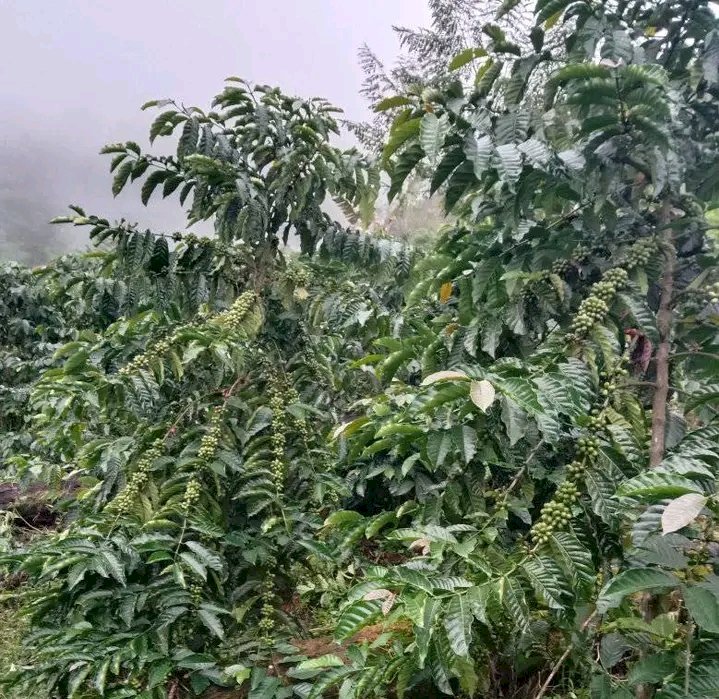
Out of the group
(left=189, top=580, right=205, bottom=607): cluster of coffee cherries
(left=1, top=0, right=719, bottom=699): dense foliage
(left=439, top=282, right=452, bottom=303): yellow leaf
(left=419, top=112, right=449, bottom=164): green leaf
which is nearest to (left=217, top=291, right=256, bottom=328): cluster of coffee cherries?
(left=1, top=0, right=719, bottom=699): dense foliage

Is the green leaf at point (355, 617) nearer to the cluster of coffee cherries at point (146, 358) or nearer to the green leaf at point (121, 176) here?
the cluster of coffee cherries at point (146, 358)

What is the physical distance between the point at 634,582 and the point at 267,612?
1.00 metres

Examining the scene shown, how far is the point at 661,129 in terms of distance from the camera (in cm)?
106

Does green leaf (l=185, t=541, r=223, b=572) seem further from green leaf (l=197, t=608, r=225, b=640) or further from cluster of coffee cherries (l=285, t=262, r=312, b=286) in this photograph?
cluster of coffee cherries (l=285, t=262, r=312, b=286)

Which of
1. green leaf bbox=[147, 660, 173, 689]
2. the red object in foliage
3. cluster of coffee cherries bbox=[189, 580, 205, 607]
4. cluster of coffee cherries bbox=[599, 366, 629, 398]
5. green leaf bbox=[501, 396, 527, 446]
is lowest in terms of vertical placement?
green leaf bbox=[147, 660, 173, 689]

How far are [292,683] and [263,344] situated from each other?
89cm

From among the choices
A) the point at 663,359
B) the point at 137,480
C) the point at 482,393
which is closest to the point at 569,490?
the point at 482,393

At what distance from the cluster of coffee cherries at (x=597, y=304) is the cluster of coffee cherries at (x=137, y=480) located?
102cm

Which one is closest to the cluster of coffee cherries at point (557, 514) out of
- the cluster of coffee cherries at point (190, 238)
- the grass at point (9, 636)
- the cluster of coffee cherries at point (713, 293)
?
the cluster of coffee cherries at point (713, 293)

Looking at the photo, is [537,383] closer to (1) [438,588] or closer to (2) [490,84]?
(1) [438,588]

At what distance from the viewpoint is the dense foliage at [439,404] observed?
1.04 meters

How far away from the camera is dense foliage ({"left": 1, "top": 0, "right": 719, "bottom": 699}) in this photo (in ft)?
3.41

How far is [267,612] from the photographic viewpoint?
159 cm

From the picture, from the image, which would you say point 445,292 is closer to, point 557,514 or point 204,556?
point 557,514
